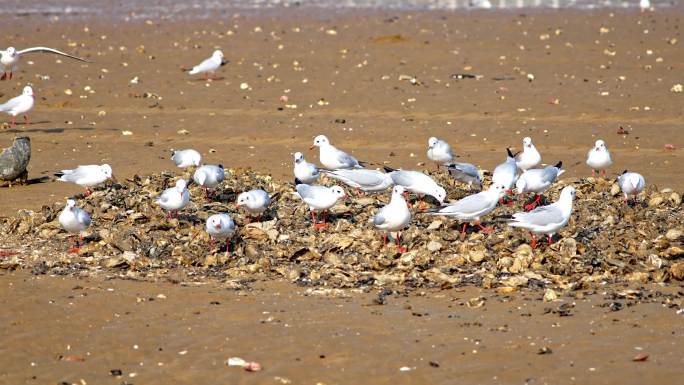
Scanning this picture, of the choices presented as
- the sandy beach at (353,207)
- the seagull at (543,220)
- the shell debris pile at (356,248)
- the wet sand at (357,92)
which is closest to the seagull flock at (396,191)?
the seagull at (543,220)

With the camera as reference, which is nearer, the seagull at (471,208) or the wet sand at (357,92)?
the seagull at (471,208)

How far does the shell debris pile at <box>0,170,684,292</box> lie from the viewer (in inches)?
389

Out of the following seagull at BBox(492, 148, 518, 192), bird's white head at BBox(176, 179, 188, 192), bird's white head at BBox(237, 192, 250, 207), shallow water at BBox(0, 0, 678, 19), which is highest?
seagull at BBox(492, 148, 518, 192)

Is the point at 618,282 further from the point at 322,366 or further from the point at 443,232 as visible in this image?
the point at 322,366

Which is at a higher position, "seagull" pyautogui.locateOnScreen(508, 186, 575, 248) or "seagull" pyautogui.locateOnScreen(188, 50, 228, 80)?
"seagull" pyautogui.locateOnScreen(508, 186, 575, 248)

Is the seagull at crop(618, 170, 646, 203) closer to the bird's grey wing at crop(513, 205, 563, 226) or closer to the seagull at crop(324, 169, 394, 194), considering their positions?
the bird's grey wing at crop(513, 205, 563, 226)

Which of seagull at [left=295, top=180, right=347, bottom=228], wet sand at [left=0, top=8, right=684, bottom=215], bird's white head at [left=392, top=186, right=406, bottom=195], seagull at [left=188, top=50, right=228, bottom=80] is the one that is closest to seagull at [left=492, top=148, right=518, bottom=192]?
bird's white head at [left=392, top=186, right=406, bottom=195]

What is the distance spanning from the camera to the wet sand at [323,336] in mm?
7809

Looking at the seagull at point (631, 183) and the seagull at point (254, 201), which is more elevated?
the seagull at point (631, 183)

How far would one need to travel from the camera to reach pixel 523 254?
10.2 meters

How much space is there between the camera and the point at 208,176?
1212cm

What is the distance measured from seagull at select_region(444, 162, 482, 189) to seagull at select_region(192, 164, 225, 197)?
8.57ft

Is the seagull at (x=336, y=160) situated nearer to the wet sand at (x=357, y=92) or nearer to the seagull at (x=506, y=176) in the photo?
the wet sand at (x=357, y=92)

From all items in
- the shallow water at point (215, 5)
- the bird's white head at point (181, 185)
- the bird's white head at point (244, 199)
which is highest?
the bird's white head at point (181, 185)
